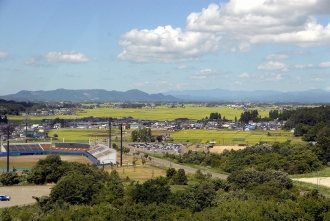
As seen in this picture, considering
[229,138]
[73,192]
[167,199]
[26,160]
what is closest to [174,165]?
[26,160]

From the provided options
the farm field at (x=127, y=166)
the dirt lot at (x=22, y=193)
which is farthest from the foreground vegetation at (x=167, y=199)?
the farm field at (x=127, y=166)

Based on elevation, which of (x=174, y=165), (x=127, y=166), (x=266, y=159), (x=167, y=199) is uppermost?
(x=167, y=199)

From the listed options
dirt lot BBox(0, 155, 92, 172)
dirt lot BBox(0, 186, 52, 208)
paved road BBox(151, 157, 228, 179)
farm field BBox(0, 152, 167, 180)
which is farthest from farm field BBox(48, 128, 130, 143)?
dirt lot BBox(0, 186, 52, 208)

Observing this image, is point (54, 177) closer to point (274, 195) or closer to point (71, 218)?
point (71, 218)

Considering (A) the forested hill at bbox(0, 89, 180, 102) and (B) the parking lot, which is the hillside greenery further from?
(A) the forested hill at bbox(0, 89, 180, 102)

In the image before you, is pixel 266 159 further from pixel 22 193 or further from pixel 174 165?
pixel 22 193

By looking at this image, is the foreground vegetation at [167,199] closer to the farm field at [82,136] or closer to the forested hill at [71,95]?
the farm field at [82,136]
